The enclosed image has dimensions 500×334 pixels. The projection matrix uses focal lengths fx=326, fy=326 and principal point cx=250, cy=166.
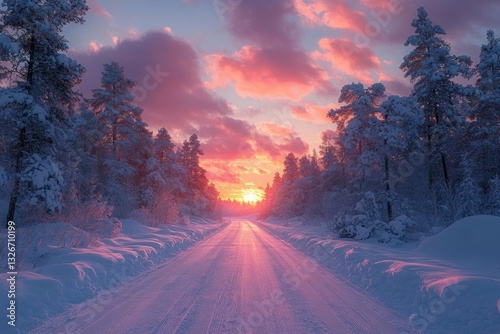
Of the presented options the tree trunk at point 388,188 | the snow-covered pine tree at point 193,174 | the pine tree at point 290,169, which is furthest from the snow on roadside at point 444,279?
the pine tree at point 290,169

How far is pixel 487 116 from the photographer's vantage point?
93.7ft

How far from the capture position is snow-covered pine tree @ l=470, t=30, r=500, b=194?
90.9ft

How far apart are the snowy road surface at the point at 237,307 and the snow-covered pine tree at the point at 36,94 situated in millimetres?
7225

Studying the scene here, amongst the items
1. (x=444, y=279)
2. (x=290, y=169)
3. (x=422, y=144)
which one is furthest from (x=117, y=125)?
(x=290, y=169)

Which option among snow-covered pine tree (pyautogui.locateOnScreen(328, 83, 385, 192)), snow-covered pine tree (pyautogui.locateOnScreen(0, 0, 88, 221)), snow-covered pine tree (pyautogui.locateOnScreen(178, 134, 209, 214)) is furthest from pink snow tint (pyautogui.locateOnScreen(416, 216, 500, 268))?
snow-covered pine tree (pyautogui.locateOnScreen(178, 134, 209, 214))

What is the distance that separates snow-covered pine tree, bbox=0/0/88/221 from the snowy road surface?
7225 mm

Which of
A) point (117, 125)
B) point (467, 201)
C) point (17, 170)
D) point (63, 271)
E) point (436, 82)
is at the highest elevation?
point (436, 82)

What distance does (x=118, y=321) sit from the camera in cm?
560

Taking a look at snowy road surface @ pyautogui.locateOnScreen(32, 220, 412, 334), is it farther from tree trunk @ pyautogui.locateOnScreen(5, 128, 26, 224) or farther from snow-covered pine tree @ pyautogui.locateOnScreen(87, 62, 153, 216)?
snow-covered pine tree @ pyautogui.locateOnScreen(87, 62, 153, 216)

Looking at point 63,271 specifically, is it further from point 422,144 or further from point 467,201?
point 422,144

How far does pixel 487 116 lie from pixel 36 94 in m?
33.4

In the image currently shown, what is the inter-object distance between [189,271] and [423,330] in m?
6.95

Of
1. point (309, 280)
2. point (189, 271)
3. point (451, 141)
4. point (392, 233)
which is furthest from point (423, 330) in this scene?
point (451, 141)

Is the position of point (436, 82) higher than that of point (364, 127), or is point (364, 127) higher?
point (436, 82)
